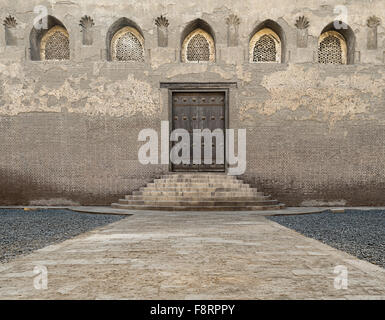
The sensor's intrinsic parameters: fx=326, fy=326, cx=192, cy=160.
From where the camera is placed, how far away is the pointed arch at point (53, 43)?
9.89m

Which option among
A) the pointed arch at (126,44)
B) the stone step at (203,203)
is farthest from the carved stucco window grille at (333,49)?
the pointed arch at (126,44)

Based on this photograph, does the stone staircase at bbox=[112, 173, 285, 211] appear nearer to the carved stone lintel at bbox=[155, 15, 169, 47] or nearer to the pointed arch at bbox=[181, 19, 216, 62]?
the pointed arch at bbox=[181, 19, 216, 62]

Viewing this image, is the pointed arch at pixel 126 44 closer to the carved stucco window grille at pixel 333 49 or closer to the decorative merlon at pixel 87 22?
the decorative merlon at pixel 87 22

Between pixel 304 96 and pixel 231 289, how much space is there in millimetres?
8346

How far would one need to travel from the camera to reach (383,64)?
30.9 feet

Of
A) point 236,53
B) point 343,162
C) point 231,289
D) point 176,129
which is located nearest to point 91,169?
point 176,129

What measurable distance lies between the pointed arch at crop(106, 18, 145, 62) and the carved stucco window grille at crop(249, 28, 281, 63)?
3.39 metres

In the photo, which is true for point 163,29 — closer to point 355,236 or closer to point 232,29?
point 232,29

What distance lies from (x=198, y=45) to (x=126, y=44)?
2.20 metres

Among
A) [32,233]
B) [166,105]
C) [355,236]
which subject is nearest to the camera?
[355,236]

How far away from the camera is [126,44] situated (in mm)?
9961

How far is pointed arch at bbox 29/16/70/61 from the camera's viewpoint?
9891mm

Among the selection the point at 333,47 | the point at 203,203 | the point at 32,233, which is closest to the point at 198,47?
the point at 333,47

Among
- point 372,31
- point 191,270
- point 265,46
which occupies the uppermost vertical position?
point 372,31
